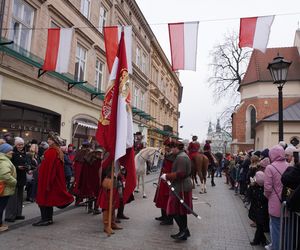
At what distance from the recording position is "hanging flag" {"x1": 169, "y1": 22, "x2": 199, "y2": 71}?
1038 cm

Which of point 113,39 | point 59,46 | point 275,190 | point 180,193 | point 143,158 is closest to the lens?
point 275,190

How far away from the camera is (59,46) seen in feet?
40.3

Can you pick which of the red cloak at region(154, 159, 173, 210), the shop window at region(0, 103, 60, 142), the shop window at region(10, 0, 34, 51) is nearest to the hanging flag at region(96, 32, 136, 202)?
the red cloak at region(154, 159, 173, 210)

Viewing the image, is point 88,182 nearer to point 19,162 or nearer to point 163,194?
point 19,162

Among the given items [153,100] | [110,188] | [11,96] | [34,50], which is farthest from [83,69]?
[153,100]

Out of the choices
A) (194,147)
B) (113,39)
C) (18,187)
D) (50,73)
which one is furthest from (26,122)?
(194,147)

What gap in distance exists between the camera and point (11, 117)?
39.2 ft

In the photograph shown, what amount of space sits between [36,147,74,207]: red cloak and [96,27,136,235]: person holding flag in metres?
0.93

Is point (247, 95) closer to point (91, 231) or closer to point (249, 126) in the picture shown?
point (249, 126)

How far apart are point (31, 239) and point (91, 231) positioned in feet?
3.89

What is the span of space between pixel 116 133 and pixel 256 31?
19.5ft

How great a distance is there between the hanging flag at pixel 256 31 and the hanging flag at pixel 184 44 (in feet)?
5.08

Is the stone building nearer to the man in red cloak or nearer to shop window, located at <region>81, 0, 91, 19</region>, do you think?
shop window, located at <region>81, 0, 91, 19</region>

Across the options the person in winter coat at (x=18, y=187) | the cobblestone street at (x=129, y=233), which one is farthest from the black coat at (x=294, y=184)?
the person in winter coat at (x=18, y=187)
